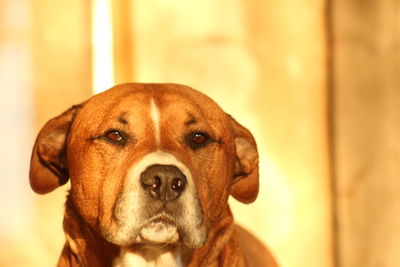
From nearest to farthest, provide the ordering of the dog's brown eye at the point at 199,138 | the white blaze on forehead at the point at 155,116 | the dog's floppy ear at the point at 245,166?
the white blaze on forehead at the point at 155,116
the dog's brown eye at the point at 199,138
the dog's floppy ear at the point at 245,166

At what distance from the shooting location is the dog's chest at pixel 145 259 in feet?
9.41

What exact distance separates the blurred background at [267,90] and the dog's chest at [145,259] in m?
1.91

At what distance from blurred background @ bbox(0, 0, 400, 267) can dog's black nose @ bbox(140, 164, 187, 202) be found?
88.5 inches

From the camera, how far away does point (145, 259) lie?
288 cm

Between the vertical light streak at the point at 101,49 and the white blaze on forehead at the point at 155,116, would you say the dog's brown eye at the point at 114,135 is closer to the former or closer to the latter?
the white blaze on forehead at the point at 155,116

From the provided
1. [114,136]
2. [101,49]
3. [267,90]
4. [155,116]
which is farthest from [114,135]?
[267,90]

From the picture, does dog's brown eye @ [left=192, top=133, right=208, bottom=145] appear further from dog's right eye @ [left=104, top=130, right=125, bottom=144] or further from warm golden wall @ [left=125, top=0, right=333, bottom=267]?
warm golden wall @ [left=125, top=0, right=333, bottom=267]

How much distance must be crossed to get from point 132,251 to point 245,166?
74 centimetres

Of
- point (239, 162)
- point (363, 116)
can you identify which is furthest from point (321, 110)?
point (239, 162)

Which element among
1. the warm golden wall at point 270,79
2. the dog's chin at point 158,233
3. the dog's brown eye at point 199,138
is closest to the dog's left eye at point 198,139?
the dog's brown eye at point 199,138

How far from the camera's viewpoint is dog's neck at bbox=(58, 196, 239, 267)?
2.88m

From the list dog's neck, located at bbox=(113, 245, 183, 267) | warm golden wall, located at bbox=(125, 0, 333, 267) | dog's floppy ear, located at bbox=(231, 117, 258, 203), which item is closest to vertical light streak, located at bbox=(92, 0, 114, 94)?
warm golden wall, located at bbox=(125, 0, 333, 267)

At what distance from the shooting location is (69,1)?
4730 mm

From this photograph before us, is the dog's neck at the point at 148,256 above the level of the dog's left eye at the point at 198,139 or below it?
below
